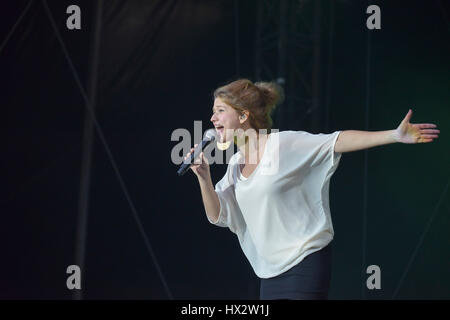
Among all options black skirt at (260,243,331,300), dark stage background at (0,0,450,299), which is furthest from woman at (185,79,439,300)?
dark stage background at (0,0,450,299)

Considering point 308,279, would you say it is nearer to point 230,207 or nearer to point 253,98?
point 230,207

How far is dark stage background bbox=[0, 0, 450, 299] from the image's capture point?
141 inches

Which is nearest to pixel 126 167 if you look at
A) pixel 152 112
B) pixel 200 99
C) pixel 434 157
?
pixel 152 112

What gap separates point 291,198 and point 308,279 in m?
0.27

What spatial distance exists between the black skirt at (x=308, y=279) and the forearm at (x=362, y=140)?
349mm

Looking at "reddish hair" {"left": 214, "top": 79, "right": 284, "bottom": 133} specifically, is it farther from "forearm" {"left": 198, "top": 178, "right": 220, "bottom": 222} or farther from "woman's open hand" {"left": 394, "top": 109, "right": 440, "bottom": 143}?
"woman's open hand" {"left": 394, "top": 109, "right": 440, "bottom": 143}

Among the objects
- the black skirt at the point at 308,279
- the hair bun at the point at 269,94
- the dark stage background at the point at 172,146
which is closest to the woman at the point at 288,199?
the black skirt at the point at 308,279

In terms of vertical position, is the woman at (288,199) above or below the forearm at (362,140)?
below

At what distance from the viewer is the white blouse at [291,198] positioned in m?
1.97

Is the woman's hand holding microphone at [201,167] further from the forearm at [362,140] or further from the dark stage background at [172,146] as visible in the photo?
the dark stage background at [172,146]

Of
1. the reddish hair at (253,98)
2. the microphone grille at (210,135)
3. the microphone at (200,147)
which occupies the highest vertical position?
the reddish hair at (253,98)

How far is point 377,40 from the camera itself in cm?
467

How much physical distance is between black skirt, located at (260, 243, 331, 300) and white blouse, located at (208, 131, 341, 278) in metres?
0.02

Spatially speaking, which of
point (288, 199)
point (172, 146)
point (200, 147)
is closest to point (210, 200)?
point (200, 147)
